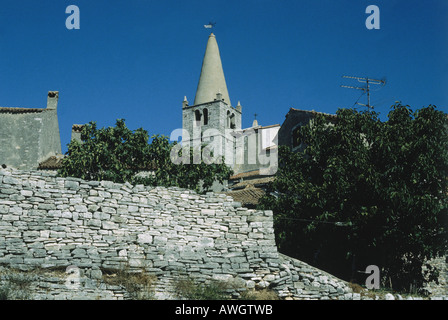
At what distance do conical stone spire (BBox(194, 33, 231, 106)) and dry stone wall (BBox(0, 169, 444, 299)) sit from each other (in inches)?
2114

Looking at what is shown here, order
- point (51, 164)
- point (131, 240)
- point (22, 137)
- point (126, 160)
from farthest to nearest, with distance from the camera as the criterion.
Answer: point (51, 164), point (22, 137), point (126, 160), point (131, 240)

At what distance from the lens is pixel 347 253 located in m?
17.0

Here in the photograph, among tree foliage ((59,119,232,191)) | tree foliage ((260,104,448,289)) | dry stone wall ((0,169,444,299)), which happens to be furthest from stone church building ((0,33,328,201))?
dry stone wall ((0,169,444,299))

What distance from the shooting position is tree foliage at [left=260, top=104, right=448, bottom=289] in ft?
55.6

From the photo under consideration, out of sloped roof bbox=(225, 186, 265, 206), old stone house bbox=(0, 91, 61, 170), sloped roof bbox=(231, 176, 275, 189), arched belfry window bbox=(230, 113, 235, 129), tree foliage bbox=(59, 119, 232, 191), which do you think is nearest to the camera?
tree foliage bbox=(59, 119, 232, 191)

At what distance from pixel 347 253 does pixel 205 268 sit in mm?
6184

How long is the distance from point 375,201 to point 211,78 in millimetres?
52418

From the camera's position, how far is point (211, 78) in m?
67.5

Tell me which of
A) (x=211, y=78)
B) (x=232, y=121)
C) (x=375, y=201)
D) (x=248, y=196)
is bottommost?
(x=375, y=201)

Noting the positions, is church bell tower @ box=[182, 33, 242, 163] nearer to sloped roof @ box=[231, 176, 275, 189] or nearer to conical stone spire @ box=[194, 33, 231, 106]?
conical stone spire @ box=[194, 33, 231, 106]

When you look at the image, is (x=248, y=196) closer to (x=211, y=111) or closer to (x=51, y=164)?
(x=51, y=164)

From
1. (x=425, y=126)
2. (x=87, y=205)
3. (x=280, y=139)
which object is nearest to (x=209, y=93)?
(x=280, y=139)

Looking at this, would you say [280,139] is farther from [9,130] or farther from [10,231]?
[10,231]

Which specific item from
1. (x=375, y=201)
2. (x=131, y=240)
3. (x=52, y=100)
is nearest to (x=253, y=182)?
(x=52, y=100)
